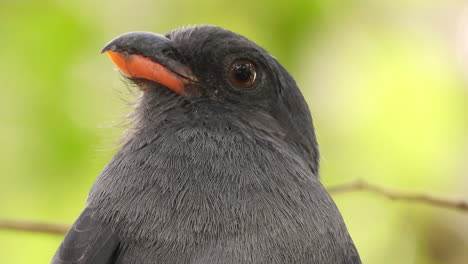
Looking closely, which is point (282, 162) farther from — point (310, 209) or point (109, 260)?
point (109, 260)

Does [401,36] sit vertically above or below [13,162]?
above

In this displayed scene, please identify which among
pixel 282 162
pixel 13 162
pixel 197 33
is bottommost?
pixel 13 162

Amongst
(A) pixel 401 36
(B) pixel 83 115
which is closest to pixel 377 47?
(A) pixel 401 36

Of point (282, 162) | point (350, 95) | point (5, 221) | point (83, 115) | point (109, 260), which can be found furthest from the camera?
point (350, 95)

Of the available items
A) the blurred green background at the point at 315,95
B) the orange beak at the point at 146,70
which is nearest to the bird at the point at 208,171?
the orange beak at the point at 146,70

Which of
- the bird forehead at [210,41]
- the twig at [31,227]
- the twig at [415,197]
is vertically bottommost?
the twig at [31,227]

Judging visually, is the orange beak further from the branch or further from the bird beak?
the branch

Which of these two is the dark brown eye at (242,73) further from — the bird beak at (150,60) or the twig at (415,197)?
the twig at (415,197)
